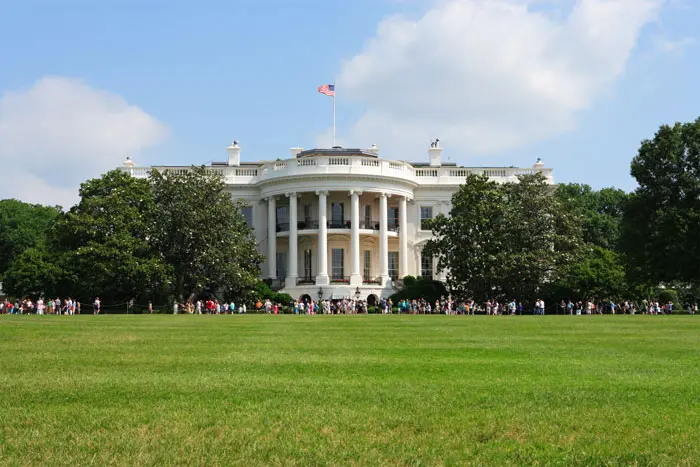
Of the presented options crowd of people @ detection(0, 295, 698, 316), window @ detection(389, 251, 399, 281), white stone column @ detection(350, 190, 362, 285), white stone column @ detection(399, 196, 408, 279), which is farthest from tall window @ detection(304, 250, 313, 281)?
white stone column @ detection(399, 196, 408, 279)

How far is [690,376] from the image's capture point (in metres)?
11.2

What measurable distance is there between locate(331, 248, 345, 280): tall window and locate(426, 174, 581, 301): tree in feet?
43.7

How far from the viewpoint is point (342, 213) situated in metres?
69.8

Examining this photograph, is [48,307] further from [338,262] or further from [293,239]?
[338,262]

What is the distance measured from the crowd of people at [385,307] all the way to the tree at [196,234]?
1804mm

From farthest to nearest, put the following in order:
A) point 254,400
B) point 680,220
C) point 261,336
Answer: point 680,220
point 261,336
point 254,400

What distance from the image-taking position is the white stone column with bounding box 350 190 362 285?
64938 millimetres

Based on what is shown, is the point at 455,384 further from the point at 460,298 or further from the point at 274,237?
the point at 274,237

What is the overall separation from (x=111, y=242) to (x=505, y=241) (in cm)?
2683

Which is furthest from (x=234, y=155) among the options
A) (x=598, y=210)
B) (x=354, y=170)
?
(x=598, y=210)

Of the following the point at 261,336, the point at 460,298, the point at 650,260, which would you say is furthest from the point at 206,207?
the point at 261,336

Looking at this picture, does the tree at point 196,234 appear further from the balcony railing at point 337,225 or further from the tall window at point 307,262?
the tall window at point 307,262

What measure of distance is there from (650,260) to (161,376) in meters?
39.2

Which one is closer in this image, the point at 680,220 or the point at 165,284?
the point at 680,220
